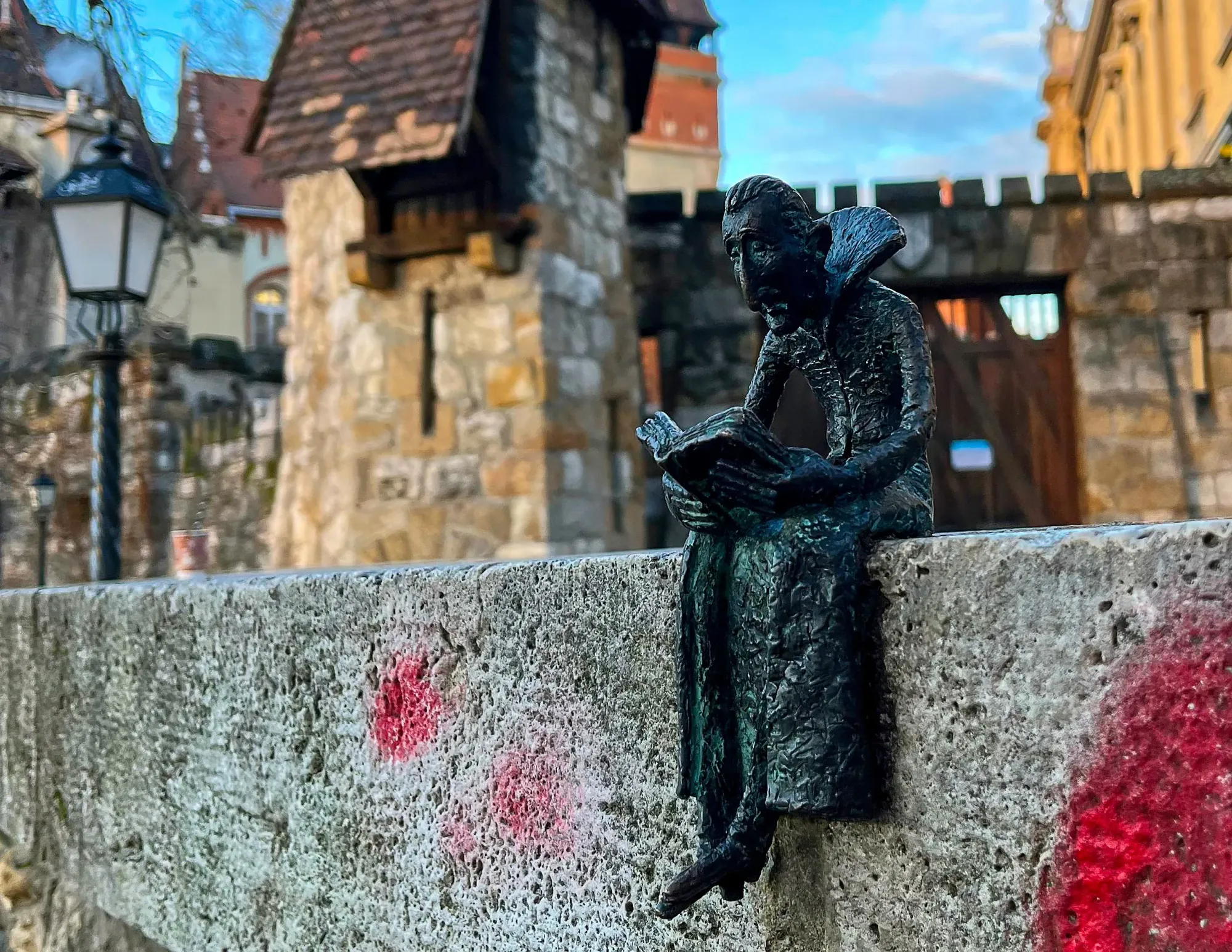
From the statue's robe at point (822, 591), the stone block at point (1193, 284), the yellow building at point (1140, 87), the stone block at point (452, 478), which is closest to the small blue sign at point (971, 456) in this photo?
the stone block at point (1193, 284)

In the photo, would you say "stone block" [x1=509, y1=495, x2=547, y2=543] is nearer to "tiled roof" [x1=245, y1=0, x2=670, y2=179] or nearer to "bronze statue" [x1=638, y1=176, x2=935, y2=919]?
"tiled roof" [x1=245, y1=0, x2=670, y2=179]

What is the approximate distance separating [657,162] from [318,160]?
19.4m

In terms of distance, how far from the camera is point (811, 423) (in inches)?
312

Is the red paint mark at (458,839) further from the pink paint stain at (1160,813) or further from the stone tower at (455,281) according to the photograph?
the stone tower at (455,281)

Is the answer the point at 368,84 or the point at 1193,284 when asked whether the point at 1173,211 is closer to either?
the point at 1193,284

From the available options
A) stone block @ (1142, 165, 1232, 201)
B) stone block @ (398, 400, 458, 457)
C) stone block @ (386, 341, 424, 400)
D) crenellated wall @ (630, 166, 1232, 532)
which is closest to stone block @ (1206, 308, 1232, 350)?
crenellated wall @ (630, 166, 1232, 532)

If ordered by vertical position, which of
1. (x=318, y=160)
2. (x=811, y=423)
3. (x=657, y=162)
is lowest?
(x=811, y=423)

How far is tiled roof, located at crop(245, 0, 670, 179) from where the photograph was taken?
5445mm

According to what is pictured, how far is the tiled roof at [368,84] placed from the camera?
17.9 ft

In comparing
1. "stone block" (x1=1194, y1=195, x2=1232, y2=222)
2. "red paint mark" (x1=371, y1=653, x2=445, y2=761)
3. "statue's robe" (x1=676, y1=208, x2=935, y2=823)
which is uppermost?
"stone block" (x1=1194, y1=195, x2=1232, y2=222)

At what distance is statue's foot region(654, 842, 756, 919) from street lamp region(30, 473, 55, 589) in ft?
34.8

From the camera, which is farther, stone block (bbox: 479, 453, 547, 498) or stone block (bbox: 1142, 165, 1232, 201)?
stone block (bbox: 1142, 165, 1232, 201)

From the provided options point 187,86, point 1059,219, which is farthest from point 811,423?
point 187,86

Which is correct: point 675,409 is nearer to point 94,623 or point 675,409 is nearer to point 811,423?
point 811,423
